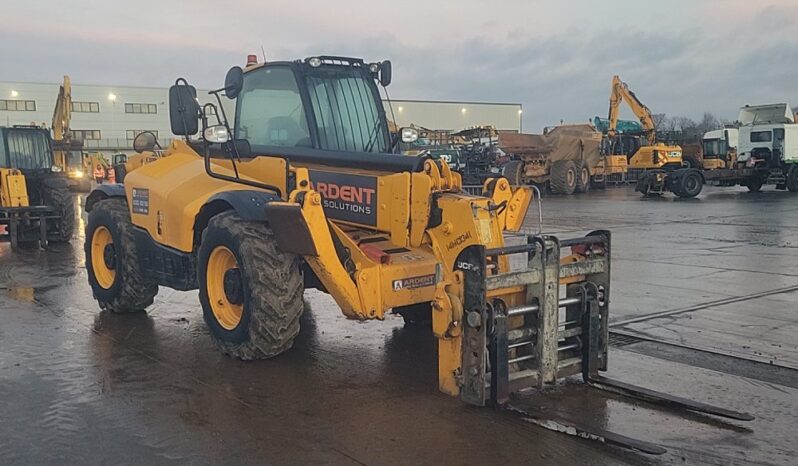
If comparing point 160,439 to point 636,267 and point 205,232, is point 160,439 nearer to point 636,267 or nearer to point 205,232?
point 205,232

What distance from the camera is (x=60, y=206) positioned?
14.9m

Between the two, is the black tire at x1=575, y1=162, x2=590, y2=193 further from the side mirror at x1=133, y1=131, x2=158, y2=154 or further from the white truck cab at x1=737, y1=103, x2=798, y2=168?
the side mirror at x1=133, y1=131, x2=158, y2=154

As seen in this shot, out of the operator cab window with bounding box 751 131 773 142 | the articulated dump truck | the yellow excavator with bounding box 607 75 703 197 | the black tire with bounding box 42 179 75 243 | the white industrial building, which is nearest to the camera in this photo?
the black tire with bounding box 42 179 75 243

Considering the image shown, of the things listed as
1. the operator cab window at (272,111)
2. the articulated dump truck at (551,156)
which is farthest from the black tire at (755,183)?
the operator cab window at (272,111)

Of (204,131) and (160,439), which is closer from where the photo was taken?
(160,439)

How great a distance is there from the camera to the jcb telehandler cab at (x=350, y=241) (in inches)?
190

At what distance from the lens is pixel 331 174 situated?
6105 mm

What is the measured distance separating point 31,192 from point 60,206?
1.02 meters

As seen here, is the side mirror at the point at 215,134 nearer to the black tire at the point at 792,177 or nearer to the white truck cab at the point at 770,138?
the white truck cab at the point at 770,138

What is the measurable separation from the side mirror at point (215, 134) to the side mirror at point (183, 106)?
17.1 inches

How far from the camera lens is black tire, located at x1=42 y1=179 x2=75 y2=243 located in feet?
48.8

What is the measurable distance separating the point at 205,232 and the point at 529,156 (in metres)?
28.3

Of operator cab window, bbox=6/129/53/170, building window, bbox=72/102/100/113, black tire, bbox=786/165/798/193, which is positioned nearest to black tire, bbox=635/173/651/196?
black tire, bbox=786/165/798/193

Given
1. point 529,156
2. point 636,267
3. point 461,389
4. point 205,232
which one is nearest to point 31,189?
point 205,232
